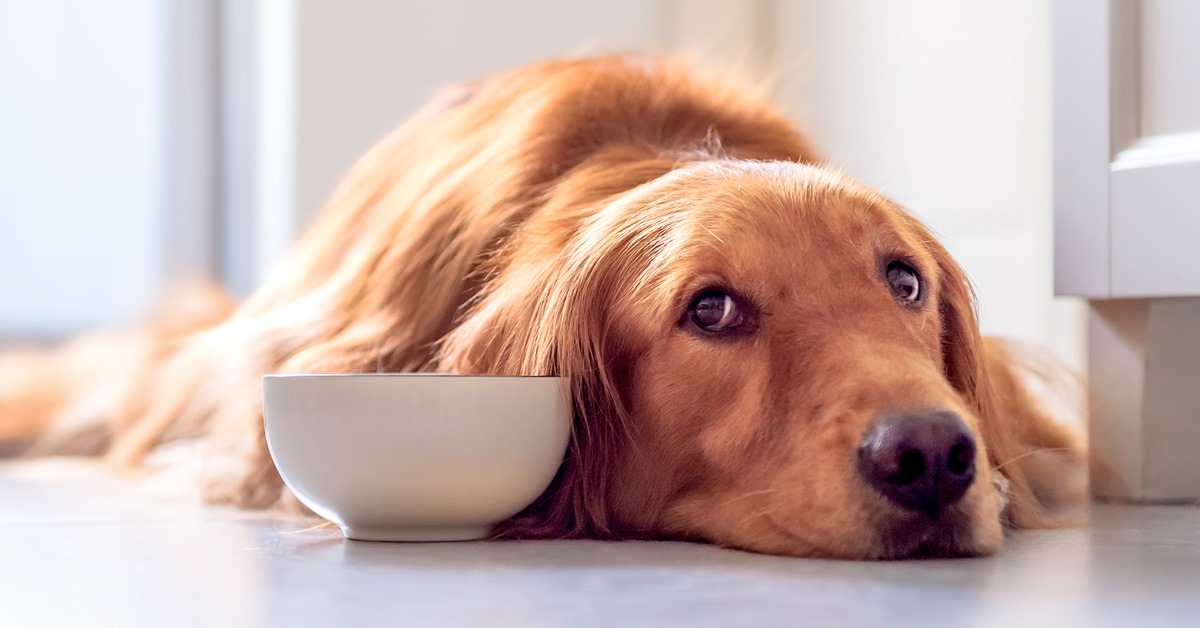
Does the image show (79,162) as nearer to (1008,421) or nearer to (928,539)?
(1008,421)

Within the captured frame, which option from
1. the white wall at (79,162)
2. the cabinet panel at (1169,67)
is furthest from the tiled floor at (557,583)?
the white wall at (79,162)

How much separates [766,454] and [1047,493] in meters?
0.62

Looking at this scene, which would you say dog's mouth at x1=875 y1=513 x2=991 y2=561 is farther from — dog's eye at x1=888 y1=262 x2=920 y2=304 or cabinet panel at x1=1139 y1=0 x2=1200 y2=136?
cabinet panel at x1=1139 y1=0 x2=1200 y2=136

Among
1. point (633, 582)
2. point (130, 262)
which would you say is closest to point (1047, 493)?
point (633, 582)

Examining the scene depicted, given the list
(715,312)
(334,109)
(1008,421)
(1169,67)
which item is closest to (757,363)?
(715,312)

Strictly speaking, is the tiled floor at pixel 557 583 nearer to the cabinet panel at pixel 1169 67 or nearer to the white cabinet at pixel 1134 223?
the white cabinet at pixel 1134 223

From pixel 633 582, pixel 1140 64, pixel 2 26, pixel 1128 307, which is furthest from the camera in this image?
pixel 2 26

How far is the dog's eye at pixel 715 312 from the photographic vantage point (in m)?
1.30

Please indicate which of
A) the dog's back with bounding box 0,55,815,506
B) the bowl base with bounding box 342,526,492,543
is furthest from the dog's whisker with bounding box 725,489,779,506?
the dog's back with bounding box 0,55,815,506

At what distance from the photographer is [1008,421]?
1579 millimetres

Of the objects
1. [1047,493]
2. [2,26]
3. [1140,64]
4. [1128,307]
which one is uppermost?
[2,26]

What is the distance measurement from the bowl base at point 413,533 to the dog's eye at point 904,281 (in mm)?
507

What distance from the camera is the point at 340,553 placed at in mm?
1199

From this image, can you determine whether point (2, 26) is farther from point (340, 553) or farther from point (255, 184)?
point (340, 553)
